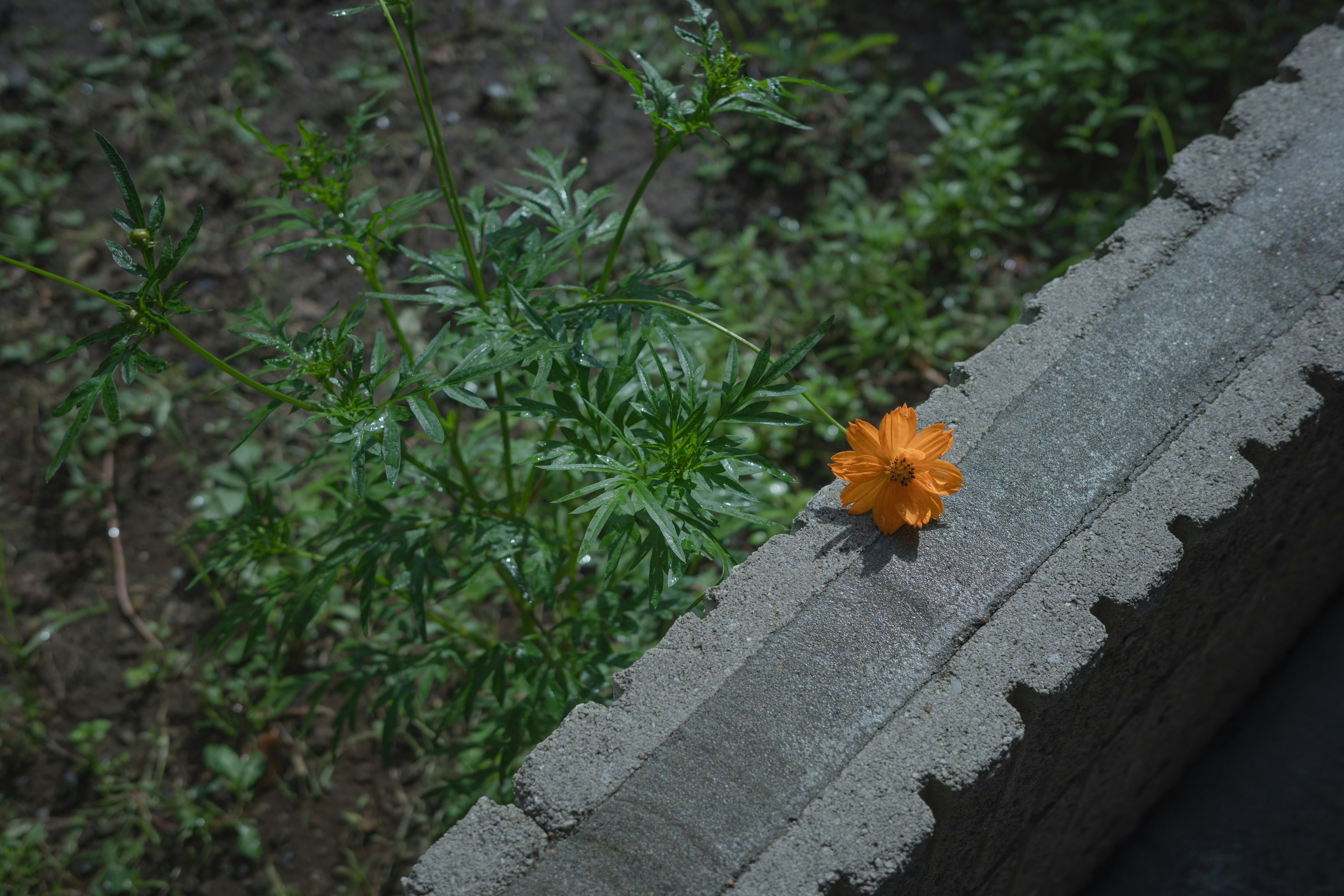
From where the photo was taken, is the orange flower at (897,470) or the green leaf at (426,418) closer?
the green leaf at (426,418)

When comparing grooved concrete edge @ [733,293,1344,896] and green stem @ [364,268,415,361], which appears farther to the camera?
green stem @ [364,268,415,361]

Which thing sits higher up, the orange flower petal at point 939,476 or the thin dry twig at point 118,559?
the orange flower petal at point 939,476

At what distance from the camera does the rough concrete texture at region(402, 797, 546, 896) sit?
64.5 inches

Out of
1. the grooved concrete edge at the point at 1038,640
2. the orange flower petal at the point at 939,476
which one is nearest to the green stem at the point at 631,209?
the orange flower petal at the point at 939,476

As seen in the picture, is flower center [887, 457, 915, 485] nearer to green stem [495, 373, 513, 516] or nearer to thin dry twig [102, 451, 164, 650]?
green stem [495, 373, 513, 516]

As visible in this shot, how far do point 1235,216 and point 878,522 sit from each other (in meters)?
1.29

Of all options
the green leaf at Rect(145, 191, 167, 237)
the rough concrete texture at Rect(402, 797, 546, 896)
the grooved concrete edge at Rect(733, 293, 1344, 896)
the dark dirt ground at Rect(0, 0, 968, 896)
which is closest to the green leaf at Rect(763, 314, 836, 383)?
the grooved concrete edge at Rect(733, 293, 1344, 896)

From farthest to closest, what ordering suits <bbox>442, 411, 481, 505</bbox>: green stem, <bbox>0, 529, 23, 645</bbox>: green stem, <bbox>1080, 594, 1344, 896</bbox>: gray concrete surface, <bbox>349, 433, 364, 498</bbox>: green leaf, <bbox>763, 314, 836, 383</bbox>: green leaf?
<bbox>0, 529, 23, 645</bbox>: green stem, <bbox>1080, 594, 1344, 896</bbox>: gray concrete surface, <bbox>442, 411, 481, 505</bbox>: green stem, <bbox>763, 314, 836, 383</bbox>: green leaf, <bbox>349, 433, 364, 498</bbox>: green leaf

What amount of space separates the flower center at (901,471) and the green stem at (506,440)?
0.75 m

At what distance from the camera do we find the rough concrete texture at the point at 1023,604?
166cm

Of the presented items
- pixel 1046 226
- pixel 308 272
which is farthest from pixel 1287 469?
pixel 308 272

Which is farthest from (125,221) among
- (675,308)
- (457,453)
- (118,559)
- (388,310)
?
(118,559)

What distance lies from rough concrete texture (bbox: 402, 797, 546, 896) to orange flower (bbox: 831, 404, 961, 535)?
0.87 m

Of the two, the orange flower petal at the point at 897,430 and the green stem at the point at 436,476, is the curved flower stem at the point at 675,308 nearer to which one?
the orange flower petal at the point at 897,430
